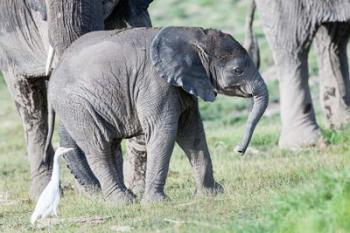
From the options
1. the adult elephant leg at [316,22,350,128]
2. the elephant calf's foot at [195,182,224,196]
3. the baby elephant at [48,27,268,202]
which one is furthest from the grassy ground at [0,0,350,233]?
the adult elephant leg at [316,22,350,128]

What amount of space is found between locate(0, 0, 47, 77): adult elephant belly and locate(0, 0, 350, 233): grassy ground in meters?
1.11

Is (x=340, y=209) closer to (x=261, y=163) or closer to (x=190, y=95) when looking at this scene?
(x=190, y=95)

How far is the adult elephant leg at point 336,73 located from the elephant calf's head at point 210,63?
525 cm

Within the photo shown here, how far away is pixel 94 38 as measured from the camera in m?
11.6

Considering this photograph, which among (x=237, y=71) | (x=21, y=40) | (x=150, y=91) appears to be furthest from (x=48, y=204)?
(x=21, y=40)

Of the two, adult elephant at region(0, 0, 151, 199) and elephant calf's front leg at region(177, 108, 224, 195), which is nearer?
elephant calf's front leg at region(177, 108, 224, 195)

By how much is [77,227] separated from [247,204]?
3.81 feet

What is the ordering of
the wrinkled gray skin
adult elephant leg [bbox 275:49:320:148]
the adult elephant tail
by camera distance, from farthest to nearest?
the adult elephant tail → adult elephant leg [bbox 275:49:320:148] → the wrinkled gray skin

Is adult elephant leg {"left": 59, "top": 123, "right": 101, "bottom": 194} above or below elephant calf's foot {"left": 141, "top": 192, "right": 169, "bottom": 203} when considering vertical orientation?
below

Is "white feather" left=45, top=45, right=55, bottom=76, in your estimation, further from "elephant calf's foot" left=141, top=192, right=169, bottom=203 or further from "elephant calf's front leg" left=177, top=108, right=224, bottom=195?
"elephant calf's foot" left=141, top=192, right=169, bottom=203

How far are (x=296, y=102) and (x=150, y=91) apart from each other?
15.2 ft

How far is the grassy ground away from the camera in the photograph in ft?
29.8

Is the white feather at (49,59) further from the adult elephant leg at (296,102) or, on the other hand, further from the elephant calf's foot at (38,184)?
the adult elephant leg at (296,102)

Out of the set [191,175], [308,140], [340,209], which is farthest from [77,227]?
[308,140]
